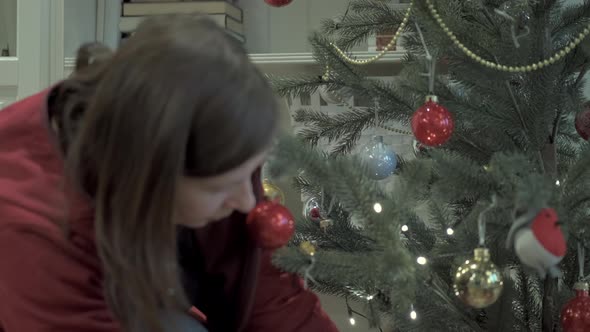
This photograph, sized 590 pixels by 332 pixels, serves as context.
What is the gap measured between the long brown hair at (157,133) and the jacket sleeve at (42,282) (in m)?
0.06

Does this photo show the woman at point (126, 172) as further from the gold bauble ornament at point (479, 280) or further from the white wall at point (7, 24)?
the white wall at point (7, 24)

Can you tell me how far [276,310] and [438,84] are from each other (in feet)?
1.27

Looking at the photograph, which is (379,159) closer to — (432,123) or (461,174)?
(432,123)

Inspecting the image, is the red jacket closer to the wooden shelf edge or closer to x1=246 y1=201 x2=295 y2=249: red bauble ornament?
x1=246 y1=201 x2=295 y2=249: red bauble ornament

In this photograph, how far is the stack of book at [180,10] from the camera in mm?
1532

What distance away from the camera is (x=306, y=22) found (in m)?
1.72

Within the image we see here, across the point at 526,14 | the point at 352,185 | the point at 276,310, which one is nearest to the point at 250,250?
the point at 276,310

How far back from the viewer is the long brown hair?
60cm

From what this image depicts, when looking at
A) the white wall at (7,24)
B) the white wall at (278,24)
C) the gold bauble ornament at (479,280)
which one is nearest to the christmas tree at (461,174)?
the gold bauble ornament at (479,280)

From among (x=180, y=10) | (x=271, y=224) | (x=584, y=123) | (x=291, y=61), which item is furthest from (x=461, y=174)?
(x=180, y=10)

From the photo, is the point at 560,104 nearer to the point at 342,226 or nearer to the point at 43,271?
the point at 342,226

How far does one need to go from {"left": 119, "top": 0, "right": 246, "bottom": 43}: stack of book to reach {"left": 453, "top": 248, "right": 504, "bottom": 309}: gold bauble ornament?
3.18ft

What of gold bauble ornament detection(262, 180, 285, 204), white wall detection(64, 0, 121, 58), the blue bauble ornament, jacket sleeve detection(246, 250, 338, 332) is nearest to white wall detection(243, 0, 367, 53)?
white wall detection(64, 0, 121, 58)

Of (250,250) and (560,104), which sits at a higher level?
(560,104)
